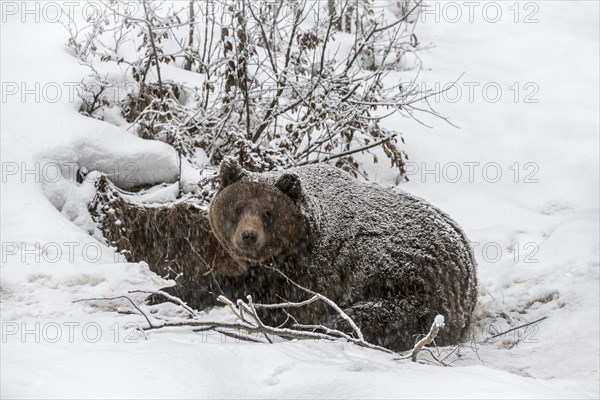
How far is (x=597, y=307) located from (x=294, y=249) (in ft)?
6.76

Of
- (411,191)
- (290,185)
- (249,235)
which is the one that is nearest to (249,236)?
(249,235)

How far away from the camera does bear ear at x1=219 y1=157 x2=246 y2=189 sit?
4.61 meters

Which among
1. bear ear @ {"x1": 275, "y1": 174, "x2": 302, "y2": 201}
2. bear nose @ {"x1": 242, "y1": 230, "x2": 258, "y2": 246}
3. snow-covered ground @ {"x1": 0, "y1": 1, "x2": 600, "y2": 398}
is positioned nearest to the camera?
snow-covered ground @ {"x1": 0, "y1": 1, "x2": 600, "y2": 398}

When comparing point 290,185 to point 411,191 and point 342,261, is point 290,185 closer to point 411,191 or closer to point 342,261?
point 342,261

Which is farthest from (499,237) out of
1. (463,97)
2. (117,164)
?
(463,97)

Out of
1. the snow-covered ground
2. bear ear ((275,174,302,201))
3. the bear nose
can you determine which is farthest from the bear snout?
the snow-covered ground

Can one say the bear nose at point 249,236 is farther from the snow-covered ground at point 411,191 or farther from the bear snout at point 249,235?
the snow-covered ground at point 411,191

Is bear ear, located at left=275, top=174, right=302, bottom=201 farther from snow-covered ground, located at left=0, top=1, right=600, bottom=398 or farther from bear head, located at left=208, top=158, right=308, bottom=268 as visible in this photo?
snow-covered ground, located at left=0, top=1, right=600, bottom=398

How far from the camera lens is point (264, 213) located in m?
4.60

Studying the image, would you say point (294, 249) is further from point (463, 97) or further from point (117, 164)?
point (463, 97)

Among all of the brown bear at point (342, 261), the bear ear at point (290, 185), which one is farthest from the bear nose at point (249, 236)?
the bear ear at point (290, 185)

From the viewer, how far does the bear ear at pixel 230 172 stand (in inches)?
181

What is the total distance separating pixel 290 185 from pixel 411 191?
3.26m

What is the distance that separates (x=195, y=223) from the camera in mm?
6590
